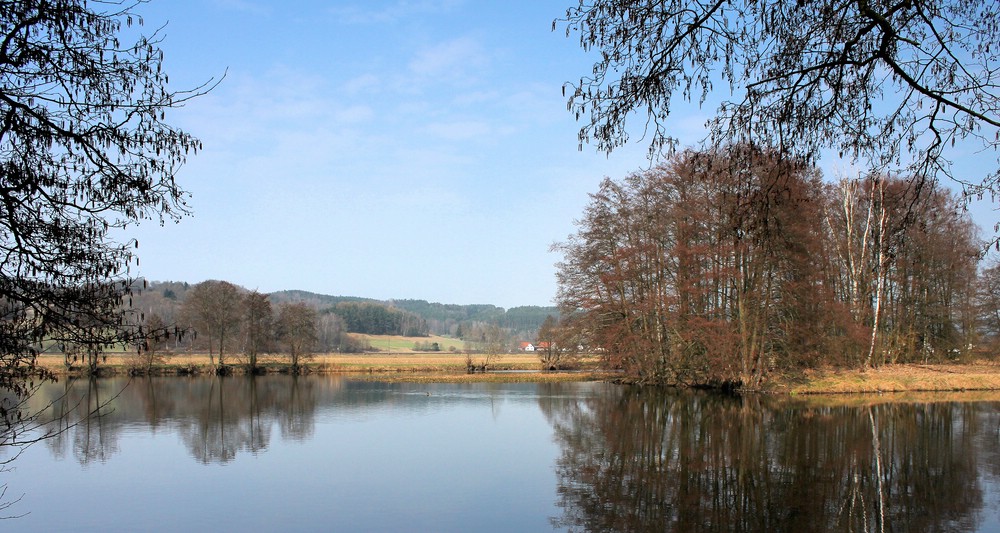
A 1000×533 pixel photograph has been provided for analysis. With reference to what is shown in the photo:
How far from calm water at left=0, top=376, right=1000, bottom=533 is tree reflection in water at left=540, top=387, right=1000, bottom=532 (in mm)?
54

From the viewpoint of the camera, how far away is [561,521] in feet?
31.0

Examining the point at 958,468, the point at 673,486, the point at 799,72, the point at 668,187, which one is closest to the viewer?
the point at 799,72

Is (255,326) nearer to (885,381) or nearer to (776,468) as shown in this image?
(885,381)

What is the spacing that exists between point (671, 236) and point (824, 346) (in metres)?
8.12

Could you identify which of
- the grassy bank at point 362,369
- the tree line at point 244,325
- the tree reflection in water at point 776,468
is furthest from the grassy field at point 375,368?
the tree reflection in water at point 776,468

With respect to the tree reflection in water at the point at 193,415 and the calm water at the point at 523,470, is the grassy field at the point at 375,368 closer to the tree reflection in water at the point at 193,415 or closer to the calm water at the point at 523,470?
the tree reflection in water at the point at 193,415

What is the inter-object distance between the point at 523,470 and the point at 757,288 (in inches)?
720

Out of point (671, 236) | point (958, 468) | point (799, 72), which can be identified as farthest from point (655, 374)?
point (799, 72)

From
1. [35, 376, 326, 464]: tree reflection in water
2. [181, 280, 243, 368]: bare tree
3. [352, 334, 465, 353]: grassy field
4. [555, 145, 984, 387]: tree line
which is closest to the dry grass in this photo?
[555, 145, 984, 387]: tree line

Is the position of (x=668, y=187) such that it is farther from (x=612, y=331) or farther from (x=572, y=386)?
(x=572, y=386)

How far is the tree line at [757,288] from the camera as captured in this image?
92.7ft

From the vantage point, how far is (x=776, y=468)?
12602 millimetres

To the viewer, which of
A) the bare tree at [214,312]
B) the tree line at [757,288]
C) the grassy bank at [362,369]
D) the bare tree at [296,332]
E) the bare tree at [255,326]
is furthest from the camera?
the bare tree at [296,332]

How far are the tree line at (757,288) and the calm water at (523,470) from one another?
5611 mm
